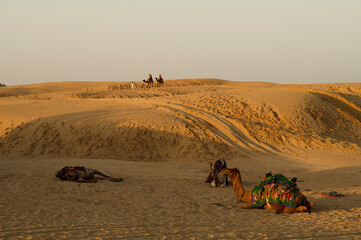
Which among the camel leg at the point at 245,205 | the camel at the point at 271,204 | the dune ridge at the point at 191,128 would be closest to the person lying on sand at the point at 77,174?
the camel at the point at 271,204

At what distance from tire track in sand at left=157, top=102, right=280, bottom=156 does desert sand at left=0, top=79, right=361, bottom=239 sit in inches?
2.4

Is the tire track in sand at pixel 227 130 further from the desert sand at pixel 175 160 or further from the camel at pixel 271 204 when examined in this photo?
the camel at pixel 271 204

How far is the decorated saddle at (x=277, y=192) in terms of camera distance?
783cm

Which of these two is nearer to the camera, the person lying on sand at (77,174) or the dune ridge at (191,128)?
the person lying on sand at (77,174)

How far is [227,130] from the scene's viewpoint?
1942cm

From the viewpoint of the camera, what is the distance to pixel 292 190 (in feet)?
25.6

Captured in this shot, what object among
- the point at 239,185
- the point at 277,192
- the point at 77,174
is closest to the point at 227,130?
the point at 77,174

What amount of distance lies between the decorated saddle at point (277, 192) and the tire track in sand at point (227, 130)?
9372mm

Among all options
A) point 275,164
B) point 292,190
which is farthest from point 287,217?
point 275,164

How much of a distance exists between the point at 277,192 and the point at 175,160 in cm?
871

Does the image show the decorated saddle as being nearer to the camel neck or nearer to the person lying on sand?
the camel neck

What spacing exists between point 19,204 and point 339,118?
1973cm

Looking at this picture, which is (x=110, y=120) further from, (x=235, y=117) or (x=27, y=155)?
(x=235, y=117)

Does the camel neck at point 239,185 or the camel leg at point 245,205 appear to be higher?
the camel neck at point 239,185
